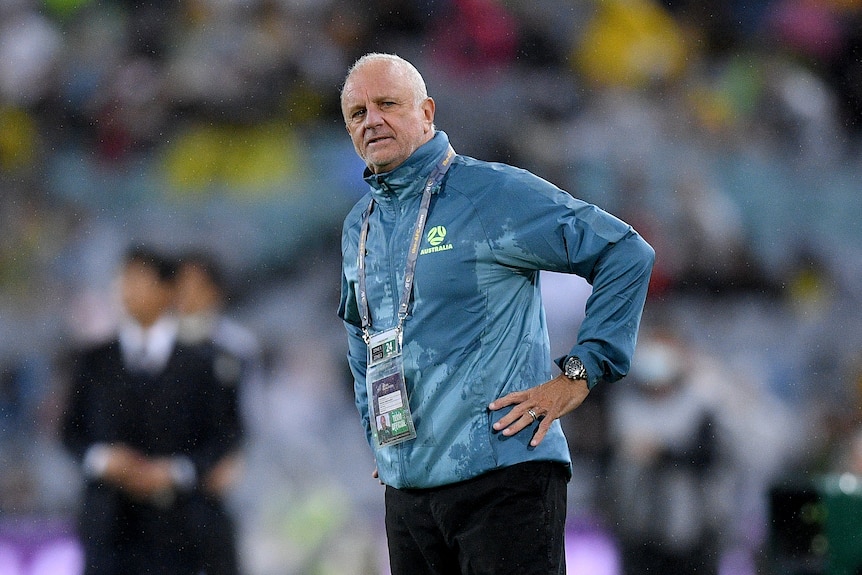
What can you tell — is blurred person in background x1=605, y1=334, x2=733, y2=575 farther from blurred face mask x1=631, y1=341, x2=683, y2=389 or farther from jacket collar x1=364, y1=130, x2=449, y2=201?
jacket collar x1=364, y1=130, x2=449, y2=201

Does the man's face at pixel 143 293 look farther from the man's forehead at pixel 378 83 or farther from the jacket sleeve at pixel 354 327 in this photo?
the man's forehead at pixel 378 83

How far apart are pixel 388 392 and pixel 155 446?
1.94 m

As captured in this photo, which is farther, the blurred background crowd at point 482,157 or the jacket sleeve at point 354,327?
the blurred background crowd at point 482,157

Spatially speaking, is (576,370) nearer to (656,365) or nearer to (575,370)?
(575,370)

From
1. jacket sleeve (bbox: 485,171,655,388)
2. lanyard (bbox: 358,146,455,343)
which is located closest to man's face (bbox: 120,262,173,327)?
lanyard (bbox: 358,146,455,343)

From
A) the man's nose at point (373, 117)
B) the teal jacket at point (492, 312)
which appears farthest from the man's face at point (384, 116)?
the teal jacket at point (492, 312)

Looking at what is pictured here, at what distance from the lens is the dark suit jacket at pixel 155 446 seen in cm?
311

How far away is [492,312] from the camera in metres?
1.42

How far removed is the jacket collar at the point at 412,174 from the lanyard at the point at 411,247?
0.01 meters

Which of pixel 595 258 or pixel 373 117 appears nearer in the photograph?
pixel 595 258

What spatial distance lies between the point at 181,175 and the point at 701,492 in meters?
2.08

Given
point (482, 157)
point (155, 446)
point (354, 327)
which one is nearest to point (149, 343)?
point (155, 446)

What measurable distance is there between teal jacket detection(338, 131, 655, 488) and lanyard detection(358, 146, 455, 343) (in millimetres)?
10

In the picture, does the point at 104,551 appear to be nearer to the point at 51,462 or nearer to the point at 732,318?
the point at 51,462
